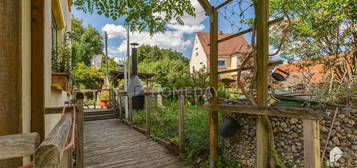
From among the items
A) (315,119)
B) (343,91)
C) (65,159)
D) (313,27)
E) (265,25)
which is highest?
(313,27)

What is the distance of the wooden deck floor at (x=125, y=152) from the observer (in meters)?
3.08

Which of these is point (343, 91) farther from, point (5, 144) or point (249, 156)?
point (5, 144)

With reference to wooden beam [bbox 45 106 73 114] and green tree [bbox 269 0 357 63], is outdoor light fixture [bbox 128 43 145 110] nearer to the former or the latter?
green tree [bbox 269 0 357 63]

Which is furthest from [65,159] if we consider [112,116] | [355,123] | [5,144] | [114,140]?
[112,116]

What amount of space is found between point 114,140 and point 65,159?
2.68 m

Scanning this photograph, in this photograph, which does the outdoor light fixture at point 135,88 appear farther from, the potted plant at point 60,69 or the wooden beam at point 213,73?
the wooden beam at point 213,73

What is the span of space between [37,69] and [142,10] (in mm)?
1658

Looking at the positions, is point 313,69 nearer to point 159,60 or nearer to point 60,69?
point 60,69

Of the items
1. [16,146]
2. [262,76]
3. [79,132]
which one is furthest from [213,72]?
[16,146]

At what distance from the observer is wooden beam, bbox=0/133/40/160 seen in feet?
1.72

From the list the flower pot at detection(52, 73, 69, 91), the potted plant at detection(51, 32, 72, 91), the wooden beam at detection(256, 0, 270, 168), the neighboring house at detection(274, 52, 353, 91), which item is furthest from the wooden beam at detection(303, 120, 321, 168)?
the neighboring house at detection(274, 52, 353, 91)

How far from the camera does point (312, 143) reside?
129 cm

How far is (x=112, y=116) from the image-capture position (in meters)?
7.70

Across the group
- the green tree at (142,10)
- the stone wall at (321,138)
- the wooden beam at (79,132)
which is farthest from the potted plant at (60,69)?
the stone wall at (321,138)
